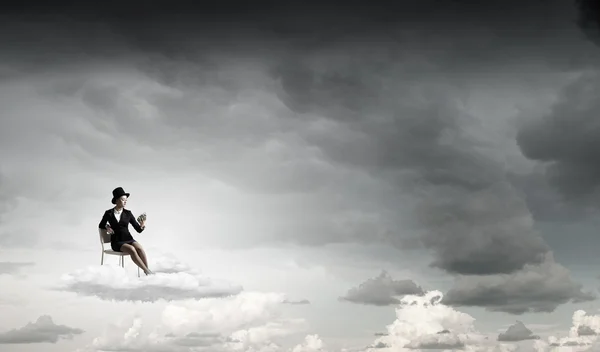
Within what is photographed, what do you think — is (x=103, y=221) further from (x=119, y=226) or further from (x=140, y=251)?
(x=140, y=251)

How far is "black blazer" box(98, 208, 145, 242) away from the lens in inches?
419

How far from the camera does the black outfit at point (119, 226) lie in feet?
34.9

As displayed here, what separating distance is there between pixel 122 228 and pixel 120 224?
0.07 m

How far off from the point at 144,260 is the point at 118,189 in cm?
125

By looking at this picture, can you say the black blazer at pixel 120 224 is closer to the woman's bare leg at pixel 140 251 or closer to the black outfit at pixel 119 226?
the black outfit at pixel 119 226

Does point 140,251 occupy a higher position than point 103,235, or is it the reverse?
point 103,235

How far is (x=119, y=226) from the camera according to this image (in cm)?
1062

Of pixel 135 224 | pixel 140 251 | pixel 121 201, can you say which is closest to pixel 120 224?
pixel 135 224

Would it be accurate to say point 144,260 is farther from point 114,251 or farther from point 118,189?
point 118,189

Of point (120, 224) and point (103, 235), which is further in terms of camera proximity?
point (103, 235)

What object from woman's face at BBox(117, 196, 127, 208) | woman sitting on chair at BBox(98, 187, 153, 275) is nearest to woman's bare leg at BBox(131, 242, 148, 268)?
woman sitting on chair at BBox(98, 187, 153, 275)

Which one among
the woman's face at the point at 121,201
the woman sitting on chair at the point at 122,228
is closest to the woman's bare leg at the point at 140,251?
the woman sitting on chair at the point at 122,228

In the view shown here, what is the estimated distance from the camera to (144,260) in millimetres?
10688

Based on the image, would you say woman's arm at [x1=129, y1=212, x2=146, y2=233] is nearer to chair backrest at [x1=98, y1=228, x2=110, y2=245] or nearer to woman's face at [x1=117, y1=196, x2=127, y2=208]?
woman's face at [x1=117, y1=196, x2=127, y2=208]
